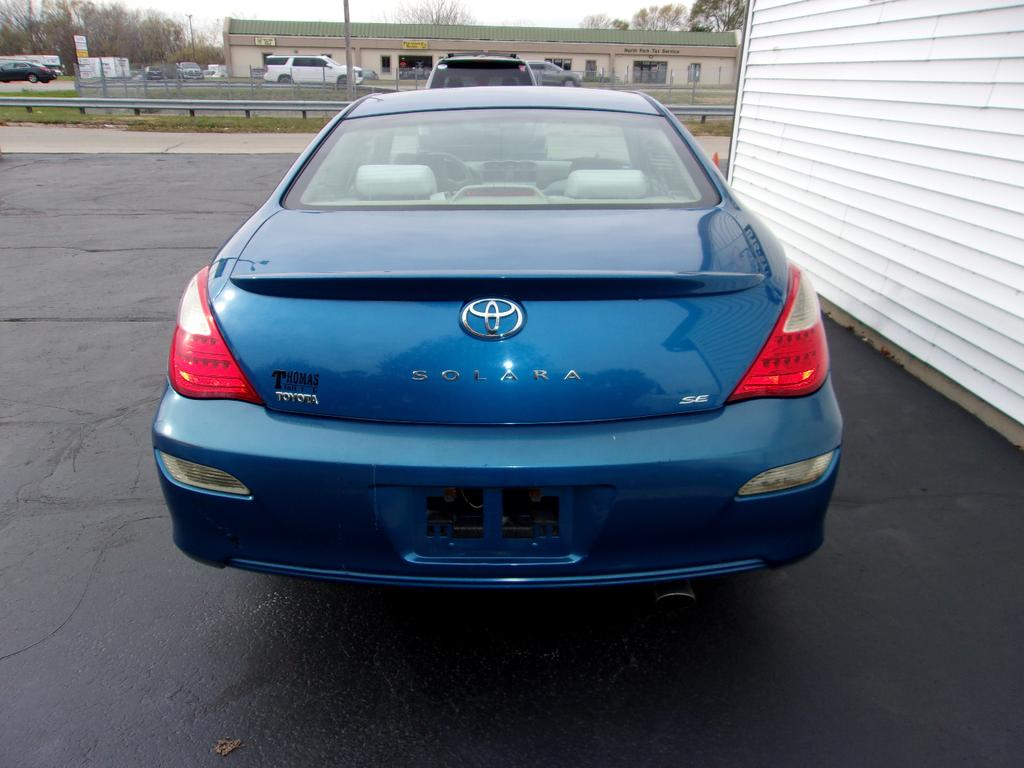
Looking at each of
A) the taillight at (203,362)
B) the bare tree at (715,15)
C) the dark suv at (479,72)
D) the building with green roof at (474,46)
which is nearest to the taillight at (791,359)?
the taillight at (203,362)

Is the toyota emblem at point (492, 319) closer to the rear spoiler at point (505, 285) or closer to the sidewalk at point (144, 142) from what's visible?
the rear spoiler at point (505, 285)

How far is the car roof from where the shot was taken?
125 inches

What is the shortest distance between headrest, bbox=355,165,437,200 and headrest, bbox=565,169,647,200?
491mm

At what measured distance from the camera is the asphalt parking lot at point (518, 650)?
1979 millimetres

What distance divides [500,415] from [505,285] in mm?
314

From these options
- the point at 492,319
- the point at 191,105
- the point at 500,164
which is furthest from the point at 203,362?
the point at 191,105

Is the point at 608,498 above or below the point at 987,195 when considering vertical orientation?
below

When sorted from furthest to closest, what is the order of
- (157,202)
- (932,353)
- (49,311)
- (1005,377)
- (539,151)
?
(157,202) < (49,311) < (932,353) < (1005,377) < (539,151)

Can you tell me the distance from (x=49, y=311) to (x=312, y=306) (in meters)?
4.72

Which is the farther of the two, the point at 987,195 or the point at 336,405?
the point at 987,195

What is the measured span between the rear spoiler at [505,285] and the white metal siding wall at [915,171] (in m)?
2.63

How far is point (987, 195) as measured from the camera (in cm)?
396

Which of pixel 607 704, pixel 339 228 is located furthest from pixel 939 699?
pixel 339 228

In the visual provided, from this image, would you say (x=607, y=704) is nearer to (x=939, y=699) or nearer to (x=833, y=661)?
(x=833, y=661)
